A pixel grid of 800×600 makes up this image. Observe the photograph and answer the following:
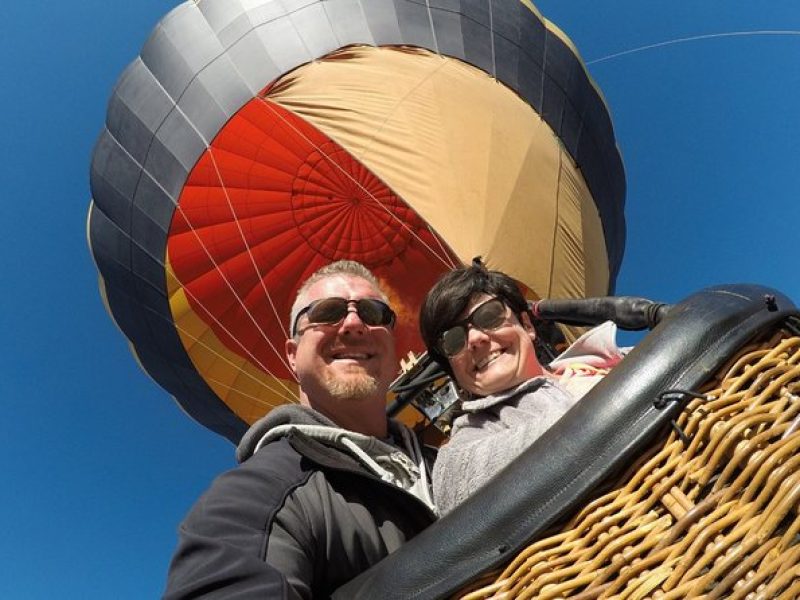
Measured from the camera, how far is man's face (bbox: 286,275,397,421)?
70.0 inches

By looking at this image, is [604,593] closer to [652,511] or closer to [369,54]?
[652,511]

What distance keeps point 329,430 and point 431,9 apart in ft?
17.9

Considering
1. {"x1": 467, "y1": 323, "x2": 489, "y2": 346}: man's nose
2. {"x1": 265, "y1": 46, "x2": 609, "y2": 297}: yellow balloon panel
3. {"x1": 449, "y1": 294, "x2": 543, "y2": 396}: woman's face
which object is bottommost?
{"x1": 449, "y1": 294, "x2": 543, "y2": 396}: woman's face

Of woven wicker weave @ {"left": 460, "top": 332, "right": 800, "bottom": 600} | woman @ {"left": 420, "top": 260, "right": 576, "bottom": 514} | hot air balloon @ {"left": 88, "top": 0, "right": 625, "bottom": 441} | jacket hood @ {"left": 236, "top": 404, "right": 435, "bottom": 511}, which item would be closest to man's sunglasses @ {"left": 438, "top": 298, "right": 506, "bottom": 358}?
woman @ {"left": 420, "top": 260, "right": 576, "bottom": 514}

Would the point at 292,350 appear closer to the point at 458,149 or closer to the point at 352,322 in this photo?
the point at 352,322

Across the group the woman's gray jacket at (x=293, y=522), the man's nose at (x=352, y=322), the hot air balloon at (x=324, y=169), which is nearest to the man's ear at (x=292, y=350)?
the man's nose at (x=352, y=322)

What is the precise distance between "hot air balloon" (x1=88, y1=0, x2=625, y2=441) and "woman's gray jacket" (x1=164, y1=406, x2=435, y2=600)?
159 inches

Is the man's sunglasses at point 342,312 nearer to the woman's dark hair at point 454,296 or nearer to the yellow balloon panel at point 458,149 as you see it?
the woman's dark hair at point 454,296

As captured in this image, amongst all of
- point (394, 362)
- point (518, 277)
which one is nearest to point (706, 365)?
point (394, 362)

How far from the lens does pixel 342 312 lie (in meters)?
1.82

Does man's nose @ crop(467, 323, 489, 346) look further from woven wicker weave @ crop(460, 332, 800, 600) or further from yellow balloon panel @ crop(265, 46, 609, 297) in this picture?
yellow balloon panel @ crop(265, 46, 609, 297)

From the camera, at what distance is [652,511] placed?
0.70 metres

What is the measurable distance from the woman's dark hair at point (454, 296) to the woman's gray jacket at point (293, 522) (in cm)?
27

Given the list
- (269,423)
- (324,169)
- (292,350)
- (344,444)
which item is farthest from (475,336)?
(324,169)
